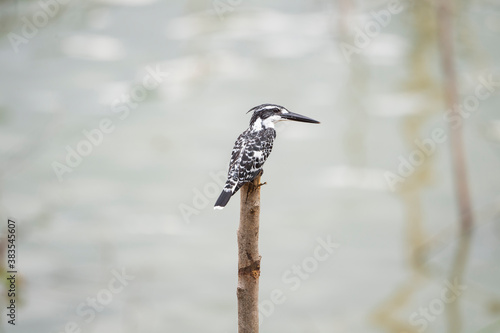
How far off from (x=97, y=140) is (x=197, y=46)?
241 centimetres

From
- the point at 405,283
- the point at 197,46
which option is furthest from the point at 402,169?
the point at 197,46

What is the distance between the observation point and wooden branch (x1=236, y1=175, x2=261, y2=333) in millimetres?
3021

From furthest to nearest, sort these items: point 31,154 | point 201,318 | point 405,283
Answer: point 31,154 → point 405,283 → point 201,318

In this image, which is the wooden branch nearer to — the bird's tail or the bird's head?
the bird's tail

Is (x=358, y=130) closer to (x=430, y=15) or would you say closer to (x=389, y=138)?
(x=389, y=138)

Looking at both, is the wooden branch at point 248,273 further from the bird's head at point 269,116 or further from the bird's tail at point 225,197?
the bird's head at point 269,116

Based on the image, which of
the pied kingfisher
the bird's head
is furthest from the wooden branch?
the bird's head

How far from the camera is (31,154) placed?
7.71 meters

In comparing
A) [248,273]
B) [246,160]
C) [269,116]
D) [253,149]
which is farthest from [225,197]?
[269,116]

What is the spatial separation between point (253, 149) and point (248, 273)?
3.27 ft

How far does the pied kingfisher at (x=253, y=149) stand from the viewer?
352 cm

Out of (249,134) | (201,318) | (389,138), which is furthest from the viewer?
(389,138)

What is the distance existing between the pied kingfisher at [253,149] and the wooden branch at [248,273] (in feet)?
1.28

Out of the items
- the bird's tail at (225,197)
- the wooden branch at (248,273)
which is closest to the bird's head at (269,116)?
the bird's tail at (225,197)
